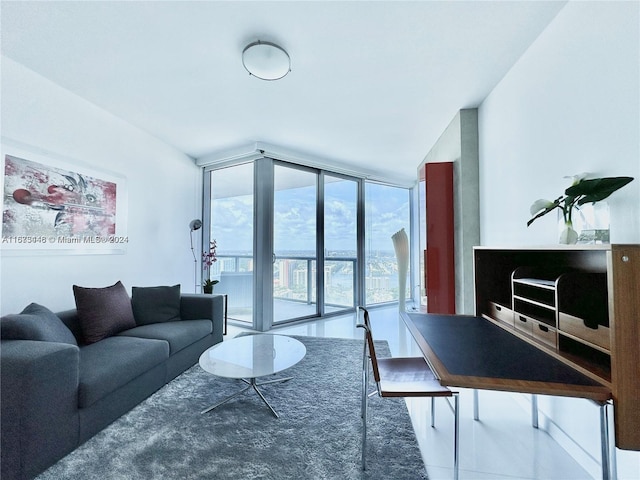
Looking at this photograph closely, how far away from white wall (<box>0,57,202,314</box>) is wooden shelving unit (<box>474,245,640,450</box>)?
3.51m

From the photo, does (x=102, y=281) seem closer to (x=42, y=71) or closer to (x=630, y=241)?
(x=42, y=71)

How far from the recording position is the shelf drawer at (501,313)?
173 centimetres

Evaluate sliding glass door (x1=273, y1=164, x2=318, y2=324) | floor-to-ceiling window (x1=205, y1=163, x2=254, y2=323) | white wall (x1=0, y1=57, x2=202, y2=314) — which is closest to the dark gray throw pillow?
white wall (x1=0, y1=57, x2=202, y2=314)

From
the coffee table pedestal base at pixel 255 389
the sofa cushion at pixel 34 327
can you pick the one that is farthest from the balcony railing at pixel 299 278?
the sofa cushion at pixel 34 327

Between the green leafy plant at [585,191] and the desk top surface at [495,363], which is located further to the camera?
the green leafy plant at [585,191]

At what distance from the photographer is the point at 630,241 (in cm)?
125

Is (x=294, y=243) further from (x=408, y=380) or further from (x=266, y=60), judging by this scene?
(x=408, y=380)

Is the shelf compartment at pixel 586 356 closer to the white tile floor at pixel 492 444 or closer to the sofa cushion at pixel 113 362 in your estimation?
the white tile floor at pixel 492 444

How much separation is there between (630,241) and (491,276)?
0.80m

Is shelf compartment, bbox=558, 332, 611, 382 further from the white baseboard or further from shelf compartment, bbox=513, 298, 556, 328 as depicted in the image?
the white baseboard

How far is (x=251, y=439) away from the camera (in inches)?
66.1

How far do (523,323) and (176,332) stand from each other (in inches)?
104

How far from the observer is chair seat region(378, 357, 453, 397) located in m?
1.41

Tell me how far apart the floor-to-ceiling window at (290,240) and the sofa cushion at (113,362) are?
5.99 feet
